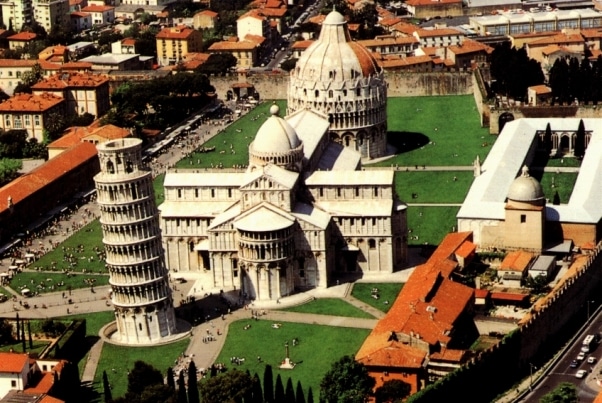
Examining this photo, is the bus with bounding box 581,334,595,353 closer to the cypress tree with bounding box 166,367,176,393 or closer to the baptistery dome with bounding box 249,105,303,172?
the cypress tree with bounding box 166,367,176,393

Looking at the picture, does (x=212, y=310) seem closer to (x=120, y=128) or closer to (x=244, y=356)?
(x=244, y=356)

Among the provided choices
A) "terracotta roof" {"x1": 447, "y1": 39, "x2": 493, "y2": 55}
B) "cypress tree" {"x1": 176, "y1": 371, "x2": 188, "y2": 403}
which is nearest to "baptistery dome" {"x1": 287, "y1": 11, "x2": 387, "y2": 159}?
"terracotta roof" {"x1": 447, "y1": 39, "x2": 493, "y2": 55}

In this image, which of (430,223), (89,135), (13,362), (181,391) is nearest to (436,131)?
(430,223)

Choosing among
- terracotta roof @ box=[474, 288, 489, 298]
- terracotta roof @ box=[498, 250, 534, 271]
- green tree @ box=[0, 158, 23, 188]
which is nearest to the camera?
terracotta roof @ box=[474, 288, 489, 298]

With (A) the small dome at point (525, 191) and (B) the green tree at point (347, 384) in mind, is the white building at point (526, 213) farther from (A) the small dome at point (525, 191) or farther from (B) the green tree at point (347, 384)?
(B) the green tree at point (347, 384)

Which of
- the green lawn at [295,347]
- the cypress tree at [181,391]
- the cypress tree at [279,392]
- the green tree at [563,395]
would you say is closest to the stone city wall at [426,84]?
the green lawn at [295,347]

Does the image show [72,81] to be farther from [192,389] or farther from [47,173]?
[192,389]

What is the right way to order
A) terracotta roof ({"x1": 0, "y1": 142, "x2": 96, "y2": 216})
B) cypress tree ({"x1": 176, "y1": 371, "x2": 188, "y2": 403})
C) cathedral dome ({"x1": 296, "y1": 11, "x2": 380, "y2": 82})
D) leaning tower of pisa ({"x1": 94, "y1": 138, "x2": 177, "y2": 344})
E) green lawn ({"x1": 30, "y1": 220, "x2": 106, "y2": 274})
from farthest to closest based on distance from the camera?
cathedral dome ({"x1": 296, "y1": 11, "x2": 380, "y2": 82}) → terracotta roof ({"x1": 0, "y1": 142, "x2": 96, "y2": 216}) → green lawn ({"x1": 30, "y1": 220, "x2": 106, "y2": 274}) → leaning tower of pisa ({"x1": 94, "y1": 138, "x2": 177, "y2": 344}) → cypress tree ({"x1": 176, "y1": 371, "x2": 188, "y2": 403})
